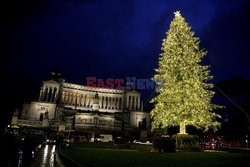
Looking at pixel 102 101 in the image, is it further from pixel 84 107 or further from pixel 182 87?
pixel 182 87

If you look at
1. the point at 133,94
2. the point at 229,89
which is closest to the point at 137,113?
the point at 133,94

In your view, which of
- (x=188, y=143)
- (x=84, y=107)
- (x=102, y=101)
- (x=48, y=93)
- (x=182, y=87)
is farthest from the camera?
(x=102, y=101)

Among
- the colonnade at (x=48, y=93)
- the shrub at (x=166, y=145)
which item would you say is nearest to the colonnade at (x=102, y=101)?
the colonnade at (x=48, y=93)

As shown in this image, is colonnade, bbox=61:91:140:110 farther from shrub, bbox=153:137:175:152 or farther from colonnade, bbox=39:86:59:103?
shrub, bbox=153:137:175:152

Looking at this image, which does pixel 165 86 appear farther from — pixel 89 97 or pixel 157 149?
pixel 89 97

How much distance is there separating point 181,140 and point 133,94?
103853 millimetres

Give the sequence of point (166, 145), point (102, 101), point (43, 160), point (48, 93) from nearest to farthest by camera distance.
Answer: point (43, 160) < point (166, 145) < point (48, 93) < point (102, 101)

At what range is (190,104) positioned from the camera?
2472 centimetres

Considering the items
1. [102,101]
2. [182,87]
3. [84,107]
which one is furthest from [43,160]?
[102,101]

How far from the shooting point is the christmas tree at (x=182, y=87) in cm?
2519

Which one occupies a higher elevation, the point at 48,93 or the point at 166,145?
the point at 48,93

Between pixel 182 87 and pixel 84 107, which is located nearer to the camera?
pixel 182 87

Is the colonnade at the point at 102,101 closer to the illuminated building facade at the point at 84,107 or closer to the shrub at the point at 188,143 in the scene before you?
the illuminated building facade at the point at 84,107

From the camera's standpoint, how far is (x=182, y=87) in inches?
1019
